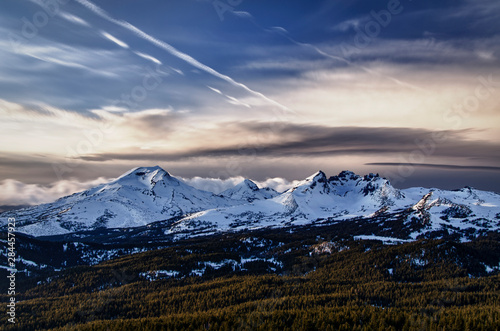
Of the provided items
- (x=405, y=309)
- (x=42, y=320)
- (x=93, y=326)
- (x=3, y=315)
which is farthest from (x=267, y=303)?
(x=3, y=315)

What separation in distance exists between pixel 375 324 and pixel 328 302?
146ft

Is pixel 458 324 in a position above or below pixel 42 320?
above

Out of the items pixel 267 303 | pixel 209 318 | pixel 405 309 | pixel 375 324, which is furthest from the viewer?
pixel 267 303

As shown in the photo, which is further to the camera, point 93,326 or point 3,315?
point 3,315

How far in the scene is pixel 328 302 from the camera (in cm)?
19950

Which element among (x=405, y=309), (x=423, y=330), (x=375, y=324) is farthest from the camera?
(x=405, y=309)

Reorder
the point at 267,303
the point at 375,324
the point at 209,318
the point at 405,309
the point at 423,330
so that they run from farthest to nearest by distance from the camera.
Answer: the point at 267,303 → the point at 405,309 → the point at 209,318 → the point at 375,324 → the point at 423,330

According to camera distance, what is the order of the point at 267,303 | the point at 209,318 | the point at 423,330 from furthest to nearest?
1. the point at 267,303
2. the point at 209,318
3. the point at 423,330

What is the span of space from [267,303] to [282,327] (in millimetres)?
36250

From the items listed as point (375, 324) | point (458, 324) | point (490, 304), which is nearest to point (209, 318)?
point (375, 324)

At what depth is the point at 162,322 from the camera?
165000 millimetres

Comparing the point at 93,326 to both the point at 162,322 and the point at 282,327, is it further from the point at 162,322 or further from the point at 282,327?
→ the point at 282,327

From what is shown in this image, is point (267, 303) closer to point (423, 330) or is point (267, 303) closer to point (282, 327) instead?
point (282, 327)

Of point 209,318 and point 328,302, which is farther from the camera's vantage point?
point 328,302
